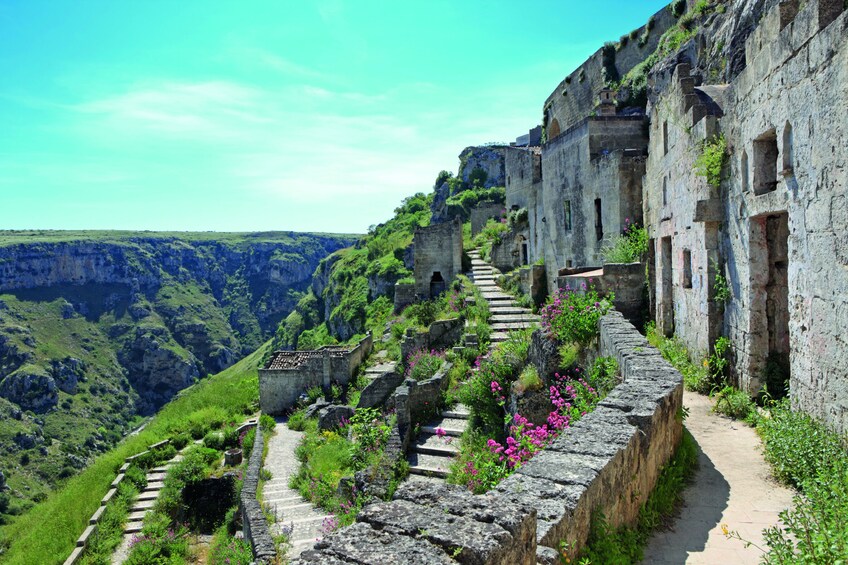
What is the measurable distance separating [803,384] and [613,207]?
31.7 ft

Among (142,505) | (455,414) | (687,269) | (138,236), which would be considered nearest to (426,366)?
(455,414)

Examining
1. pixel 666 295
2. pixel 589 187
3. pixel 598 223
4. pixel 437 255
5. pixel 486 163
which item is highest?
pixel 486 163

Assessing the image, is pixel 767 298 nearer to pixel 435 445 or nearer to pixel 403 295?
pixel 435 445

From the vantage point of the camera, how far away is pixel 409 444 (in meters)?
12.1

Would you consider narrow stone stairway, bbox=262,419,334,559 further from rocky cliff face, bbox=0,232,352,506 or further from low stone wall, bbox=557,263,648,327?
rocky cliff face, bbox=0,232,352,506

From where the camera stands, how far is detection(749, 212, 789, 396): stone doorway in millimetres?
7668

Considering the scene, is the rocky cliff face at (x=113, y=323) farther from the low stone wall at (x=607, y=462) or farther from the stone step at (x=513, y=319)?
the low stone wall at (x=607, y=462)

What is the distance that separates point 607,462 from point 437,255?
2128 cm

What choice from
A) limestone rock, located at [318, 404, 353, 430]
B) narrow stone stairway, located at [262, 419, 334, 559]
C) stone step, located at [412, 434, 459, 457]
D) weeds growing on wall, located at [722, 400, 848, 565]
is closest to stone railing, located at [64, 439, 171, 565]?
narrow stone stairway, located at [262, 419, 334, 559]

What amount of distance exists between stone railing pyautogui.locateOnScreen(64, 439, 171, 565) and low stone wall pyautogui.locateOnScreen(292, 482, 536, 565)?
17664 mm

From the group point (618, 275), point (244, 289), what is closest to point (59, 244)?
point (244, 289)

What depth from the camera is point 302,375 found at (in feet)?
73.4

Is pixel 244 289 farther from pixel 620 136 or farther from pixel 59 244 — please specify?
pixel 620 136

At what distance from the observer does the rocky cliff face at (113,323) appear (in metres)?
73.1
